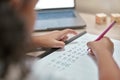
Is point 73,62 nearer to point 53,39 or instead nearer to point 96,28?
point 53,39

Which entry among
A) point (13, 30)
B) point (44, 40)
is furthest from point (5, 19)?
point (44, 40)

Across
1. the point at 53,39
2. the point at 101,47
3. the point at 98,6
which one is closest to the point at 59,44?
the point at 53,39

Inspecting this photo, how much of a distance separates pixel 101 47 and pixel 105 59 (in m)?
0.07

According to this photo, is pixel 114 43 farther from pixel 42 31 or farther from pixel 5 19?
pixel 5 19

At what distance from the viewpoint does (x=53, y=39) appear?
909 millimetres

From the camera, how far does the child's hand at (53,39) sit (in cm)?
88

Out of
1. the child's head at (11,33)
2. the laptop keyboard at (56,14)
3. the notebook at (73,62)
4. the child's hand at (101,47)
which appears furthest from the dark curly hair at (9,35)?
the laptop keyboard at (56,14)

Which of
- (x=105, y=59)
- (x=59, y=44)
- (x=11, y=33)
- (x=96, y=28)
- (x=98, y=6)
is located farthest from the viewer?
(x=98, y=6)

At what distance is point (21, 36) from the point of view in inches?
13.8

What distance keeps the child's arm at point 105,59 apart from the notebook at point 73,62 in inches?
0.9

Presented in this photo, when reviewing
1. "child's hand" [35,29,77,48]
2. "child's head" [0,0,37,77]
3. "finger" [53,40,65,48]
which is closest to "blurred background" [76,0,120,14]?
"child's hand" [35,29,77,48]

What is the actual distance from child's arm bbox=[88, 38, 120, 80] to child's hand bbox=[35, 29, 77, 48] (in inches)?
4.5

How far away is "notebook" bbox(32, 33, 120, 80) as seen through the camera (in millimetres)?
721

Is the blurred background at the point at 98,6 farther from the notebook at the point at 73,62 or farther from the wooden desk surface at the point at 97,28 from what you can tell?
the notebook at the point at 73,62
